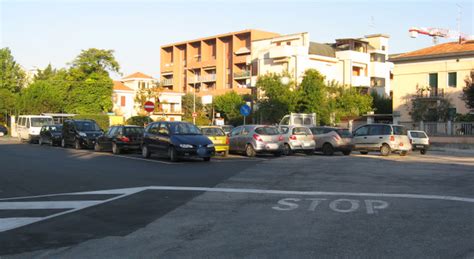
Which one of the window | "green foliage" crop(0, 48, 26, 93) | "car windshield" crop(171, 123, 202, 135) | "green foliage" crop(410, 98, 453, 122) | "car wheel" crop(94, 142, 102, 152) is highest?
"green foliage" crop(0, 48, 26, 93)

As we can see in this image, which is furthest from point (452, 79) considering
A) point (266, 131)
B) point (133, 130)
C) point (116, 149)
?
point (116, 149)

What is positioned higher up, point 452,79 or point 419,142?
point 452,79

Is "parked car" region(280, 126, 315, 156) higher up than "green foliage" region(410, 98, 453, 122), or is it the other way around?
"green foliage" region(410, 98, 453, 122)

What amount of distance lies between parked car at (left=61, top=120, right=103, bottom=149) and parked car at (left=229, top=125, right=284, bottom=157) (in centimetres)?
999

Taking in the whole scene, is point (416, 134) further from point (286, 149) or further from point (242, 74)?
point (242, 74)

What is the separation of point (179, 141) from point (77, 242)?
12731 millimetres

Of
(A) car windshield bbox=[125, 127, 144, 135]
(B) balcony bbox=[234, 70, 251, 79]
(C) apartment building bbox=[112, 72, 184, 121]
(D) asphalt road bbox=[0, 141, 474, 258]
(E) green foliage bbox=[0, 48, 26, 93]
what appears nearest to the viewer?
(D) asphalt road bbox=[0, 141, 474, 258]

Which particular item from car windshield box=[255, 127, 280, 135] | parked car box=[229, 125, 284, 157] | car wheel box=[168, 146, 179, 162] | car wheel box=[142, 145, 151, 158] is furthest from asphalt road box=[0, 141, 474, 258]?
car windshield box=[255, 127, 280, 135]

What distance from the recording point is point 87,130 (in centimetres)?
3142

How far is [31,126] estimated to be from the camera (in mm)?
37719

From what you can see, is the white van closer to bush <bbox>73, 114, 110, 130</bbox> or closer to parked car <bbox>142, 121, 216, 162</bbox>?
parked car <bbox>142, 121, 216, 162</bbox>

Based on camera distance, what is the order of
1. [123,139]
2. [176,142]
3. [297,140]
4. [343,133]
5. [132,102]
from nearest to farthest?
1. [176,142]
2. [297,140]
3. [123,139]
4. [343,133]
5. [132,102]

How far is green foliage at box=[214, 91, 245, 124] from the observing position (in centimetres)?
7088

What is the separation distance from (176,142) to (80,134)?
12722 millimetres
